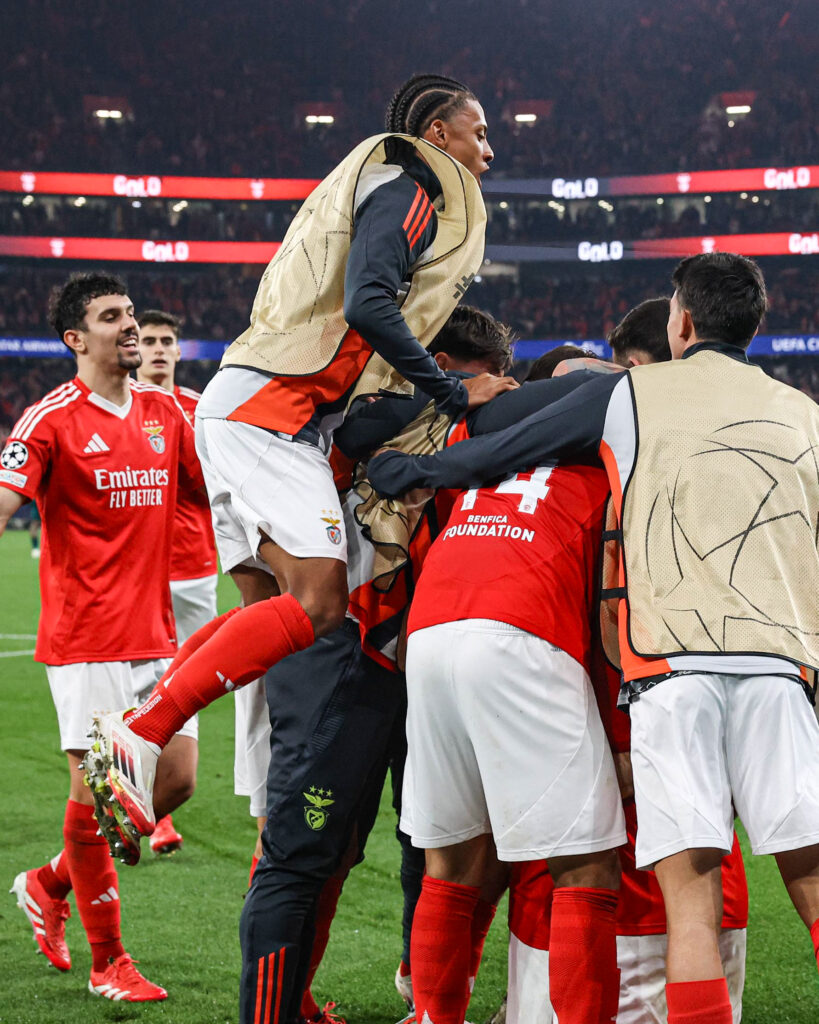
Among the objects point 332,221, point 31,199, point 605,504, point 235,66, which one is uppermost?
point 235,66

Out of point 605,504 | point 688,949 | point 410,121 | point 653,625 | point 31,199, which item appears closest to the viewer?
point 688,949

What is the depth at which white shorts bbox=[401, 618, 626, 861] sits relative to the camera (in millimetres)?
2482

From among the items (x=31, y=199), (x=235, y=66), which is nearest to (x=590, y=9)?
(x=235, y=66)

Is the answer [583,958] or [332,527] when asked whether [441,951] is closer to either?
[583,958]

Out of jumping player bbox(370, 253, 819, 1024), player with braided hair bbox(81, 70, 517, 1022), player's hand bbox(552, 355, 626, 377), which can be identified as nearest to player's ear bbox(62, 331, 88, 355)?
player with braided hair bbox(81, 70, 517, 1022)

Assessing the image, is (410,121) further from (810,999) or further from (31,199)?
(31,199)

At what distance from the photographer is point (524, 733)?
2.51 meters

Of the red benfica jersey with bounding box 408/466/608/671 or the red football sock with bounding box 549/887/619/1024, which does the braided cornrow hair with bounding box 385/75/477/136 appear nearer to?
the red benfica jersey with bounding box 408/466/608/671

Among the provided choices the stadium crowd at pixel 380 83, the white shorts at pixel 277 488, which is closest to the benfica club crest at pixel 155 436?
the white shorts at pixel 277 488

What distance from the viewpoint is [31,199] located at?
35.3 metres

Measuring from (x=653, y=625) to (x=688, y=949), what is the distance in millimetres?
644

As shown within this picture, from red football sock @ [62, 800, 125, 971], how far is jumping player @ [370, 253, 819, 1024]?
7.08 ft

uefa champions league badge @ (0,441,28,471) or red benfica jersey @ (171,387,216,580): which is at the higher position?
uefa champions league badge @ (0,441,28,471)

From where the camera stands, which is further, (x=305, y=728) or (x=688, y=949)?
(x=305, y=728)
